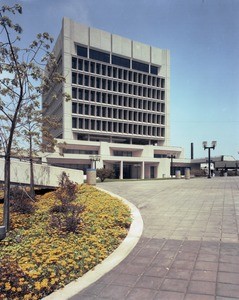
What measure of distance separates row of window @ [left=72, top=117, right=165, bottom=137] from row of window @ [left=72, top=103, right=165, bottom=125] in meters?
1.61

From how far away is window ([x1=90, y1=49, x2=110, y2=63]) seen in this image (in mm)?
68250

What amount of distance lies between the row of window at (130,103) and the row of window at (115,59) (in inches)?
336

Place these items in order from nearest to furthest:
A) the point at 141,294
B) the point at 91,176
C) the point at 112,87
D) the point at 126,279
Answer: the point at 141,294 < the point at 126,279 < the point at 91,176 < the point at 112,87

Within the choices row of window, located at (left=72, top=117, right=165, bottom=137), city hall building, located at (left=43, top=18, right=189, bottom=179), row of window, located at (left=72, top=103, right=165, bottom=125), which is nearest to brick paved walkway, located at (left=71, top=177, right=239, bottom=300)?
city hall building, located at (left=43, top=18, right=189, bottom=179)

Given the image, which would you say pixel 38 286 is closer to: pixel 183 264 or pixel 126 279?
pixel 126 279

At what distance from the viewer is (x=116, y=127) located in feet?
232

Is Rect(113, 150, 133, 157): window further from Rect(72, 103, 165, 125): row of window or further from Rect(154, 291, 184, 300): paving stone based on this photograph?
Rect(154, 291, 184, 300): paving stone

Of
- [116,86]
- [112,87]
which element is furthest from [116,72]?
[112,87]

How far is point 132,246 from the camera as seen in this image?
6324 millimetres

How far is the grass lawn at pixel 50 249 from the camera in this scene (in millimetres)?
4279

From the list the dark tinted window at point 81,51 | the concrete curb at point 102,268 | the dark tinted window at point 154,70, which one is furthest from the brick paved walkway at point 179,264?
the dark tinted window at point 154,70

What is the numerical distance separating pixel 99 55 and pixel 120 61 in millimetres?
6198

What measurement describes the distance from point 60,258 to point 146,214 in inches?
196

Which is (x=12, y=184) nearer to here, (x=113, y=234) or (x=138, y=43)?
(x=113, y=234)
